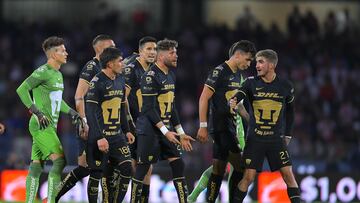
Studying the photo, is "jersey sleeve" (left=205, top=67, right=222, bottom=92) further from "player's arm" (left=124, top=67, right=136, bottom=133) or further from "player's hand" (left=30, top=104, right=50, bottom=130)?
"player's hand" (left=30, top=104, right=50, bottom=130)

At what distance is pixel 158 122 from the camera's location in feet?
45.8

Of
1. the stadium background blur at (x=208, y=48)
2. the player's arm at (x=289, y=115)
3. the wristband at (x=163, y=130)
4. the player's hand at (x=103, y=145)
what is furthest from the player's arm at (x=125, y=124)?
the stadium background blur at (x=208, y=48)

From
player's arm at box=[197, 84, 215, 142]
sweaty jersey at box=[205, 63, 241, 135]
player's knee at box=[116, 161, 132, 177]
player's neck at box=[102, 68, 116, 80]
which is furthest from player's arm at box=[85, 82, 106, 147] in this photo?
sweaty jersey at box=[205, 63, 241, 135]

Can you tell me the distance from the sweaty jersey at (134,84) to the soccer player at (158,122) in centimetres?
81

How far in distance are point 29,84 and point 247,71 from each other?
12.5 metres

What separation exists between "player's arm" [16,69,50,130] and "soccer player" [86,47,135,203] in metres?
0.70

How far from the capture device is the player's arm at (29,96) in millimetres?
13773

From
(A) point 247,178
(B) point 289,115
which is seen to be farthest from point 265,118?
(A) point 247,178

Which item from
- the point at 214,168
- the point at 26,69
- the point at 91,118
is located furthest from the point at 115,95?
the point at 26,69

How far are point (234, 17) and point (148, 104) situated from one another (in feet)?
62.3

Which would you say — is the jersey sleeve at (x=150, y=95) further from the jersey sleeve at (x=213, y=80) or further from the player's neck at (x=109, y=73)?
the jersey sleeve at (x=213, y=80)

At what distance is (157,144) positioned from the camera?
14242mm

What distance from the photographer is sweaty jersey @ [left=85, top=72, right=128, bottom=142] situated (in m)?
13.4

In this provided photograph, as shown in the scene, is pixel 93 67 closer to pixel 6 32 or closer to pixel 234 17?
pixel 6 32
